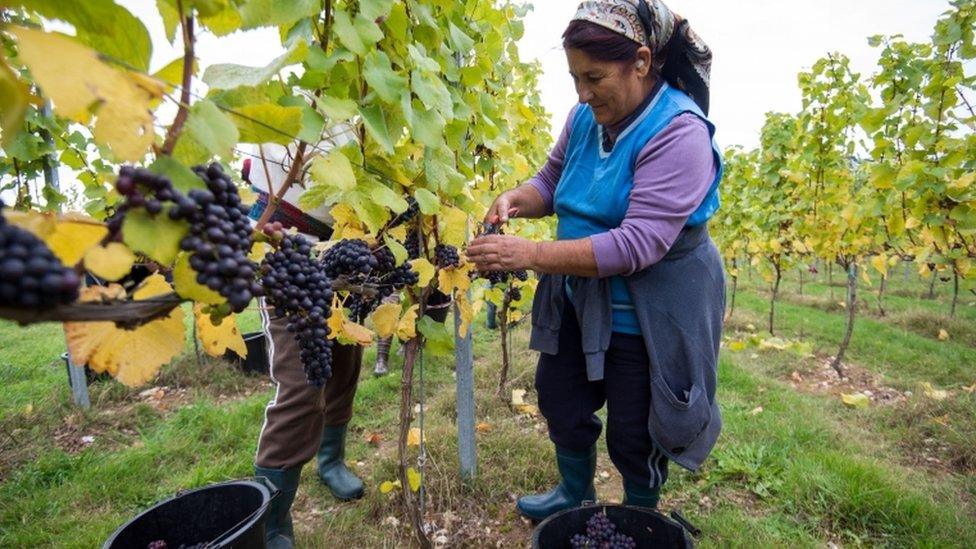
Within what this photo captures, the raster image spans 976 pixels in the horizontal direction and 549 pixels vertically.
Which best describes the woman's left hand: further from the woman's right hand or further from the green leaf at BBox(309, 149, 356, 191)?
the green leaf at BBox(309, 149, 356, 191)

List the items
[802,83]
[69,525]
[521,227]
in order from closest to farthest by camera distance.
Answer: [69,525] → [521,227] → [802,83]

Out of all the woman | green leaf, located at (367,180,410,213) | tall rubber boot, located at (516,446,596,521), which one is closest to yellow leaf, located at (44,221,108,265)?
green leaf, located at (367,180,410,213)

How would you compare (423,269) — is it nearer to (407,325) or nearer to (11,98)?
(407,325)

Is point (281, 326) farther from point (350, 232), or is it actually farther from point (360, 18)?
point (360, 18)

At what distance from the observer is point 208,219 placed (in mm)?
746

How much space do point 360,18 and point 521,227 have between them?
2.56 meters

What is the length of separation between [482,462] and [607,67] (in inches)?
84.3

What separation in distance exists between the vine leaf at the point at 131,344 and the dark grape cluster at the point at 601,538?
5.24ft

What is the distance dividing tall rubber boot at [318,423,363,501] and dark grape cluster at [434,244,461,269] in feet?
4.48

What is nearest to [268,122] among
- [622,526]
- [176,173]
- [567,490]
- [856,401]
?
[176,173]

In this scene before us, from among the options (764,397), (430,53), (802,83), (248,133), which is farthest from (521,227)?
(802,83)

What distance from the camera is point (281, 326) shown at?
6.97 feet

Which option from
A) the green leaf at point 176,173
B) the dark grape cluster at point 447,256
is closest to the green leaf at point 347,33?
the green leaf at point 176,173

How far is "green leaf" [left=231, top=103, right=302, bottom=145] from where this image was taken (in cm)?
89
